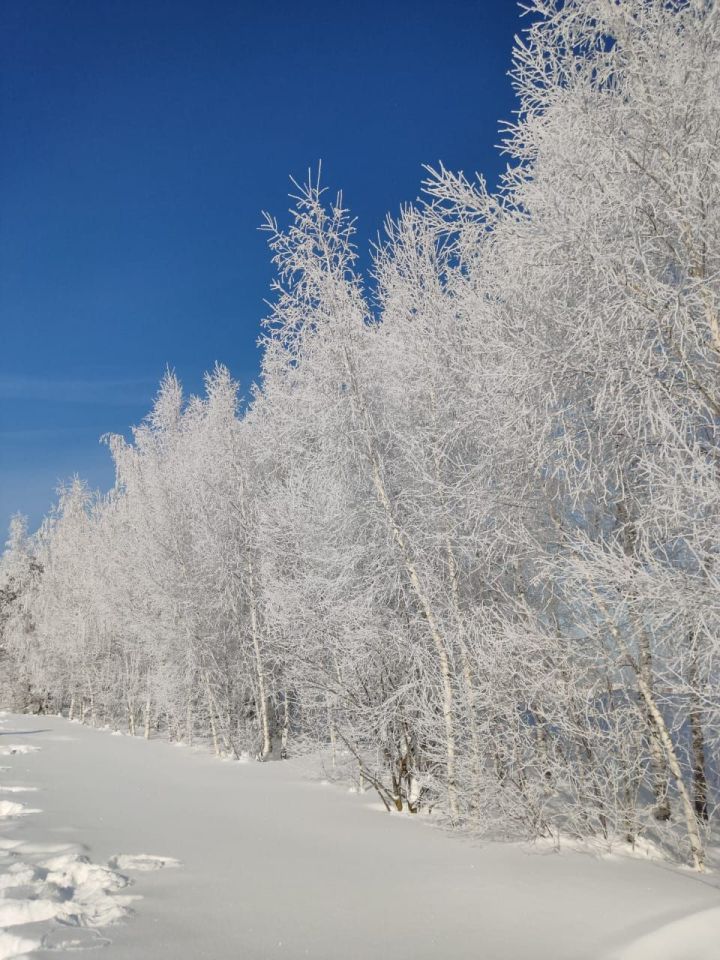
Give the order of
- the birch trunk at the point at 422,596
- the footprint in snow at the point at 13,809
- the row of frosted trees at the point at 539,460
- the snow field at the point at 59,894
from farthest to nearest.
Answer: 1. the birch trunk at the point at 422,596
2. the footprint in snow at the point at 13,809
3. the row of frosted trees at the point at 539,460
4. the snow field at the point at 59,894

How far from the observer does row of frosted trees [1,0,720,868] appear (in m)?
4.61

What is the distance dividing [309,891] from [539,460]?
3.33m

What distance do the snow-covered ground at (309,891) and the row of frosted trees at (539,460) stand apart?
3.12ft

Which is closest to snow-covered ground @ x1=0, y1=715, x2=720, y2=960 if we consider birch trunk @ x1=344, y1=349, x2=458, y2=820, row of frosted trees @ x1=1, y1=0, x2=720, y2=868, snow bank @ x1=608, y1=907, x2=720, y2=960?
snow bank @ x1=608, y1=907, x2=720, y2=960

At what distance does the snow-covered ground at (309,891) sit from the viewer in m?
3.44

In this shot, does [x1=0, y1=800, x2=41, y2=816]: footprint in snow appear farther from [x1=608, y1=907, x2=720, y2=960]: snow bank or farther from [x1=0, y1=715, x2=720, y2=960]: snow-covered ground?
[x1=608, y1=907, x2=720, y2=960]: snow bank

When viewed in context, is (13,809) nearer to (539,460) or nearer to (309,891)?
(309,891)

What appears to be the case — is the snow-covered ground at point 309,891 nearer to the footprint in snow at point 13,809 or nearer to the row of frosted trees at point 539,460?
the footprint in snow at point 13,809

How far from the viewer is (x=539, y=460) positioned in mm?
5293

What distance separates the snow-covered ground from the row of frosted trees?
952 mm

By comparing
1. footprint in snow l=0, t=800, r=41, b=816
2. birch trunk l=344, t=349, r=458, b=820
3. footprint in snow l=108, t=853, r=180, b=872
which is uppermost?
birch trunk l=344, t=349, r=458, b=820

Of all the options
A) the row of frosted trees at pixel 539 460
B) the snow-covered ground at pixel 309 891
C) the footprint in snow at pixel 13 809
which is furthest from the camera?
the footprint in snow at pixel 13 809

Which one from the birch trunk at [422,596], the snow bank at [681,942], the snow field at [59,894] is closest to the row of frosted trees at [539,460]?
the birch trunk at [422,596]

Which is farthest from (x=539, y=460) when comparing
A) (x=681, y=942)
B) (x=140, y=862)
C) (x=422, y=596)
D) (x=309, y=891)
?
(x=140, y=862)
